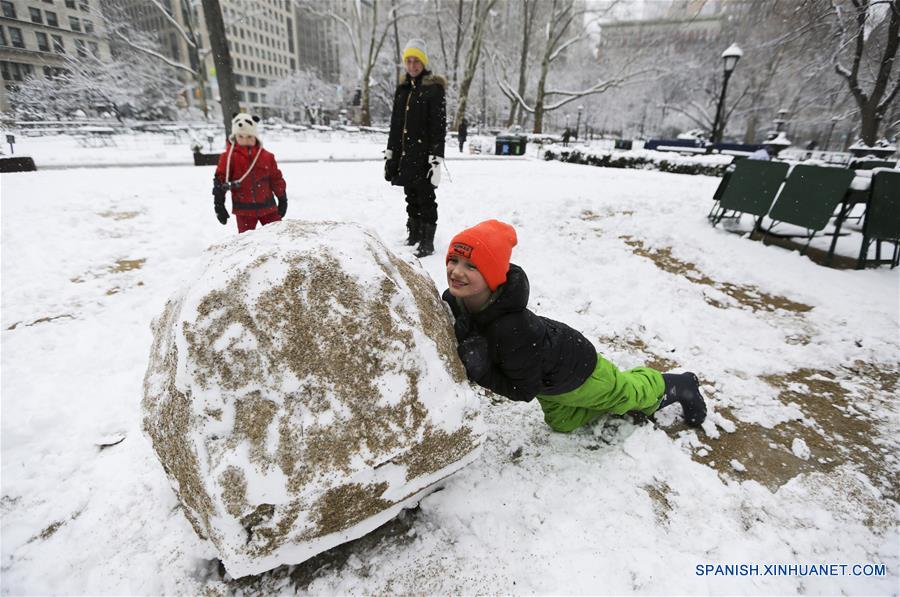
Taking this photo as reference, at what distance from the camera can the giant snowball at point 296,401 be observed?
1.44 m

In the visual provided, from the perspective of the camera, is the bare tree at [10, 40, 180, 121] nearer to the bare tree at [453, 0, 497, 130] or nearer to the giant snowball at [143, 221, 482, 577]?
the giant snowball at [143, 221, 482, 577]

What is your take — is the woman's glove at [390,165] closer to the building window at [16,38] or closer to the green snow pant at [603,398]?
the green snow pant at [603,398]

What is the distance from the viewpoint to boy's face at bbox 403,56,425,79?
14.7 ft

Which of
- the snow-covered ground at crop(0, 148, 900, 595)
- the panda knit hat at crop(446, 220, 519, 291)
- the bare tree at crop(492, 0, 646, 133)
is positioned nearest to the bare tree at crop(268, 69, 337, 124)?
the bare tree at crop(492, 0, 646, 133)

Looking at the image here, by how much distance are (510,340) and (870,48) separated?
2215 centimetres

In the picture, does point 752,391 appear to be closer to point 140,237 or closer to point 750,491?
point 750,491

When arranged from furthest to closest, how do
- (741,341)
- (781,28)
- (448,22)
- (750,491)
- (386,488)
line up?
1. (448,22)
2. (781,28)
3. (741,341)
4. (750,491)
5. (386,488)

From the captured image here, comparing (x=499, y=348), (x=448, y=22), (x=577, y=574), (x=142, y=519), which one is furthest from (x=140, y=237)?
(x=448, y=22)

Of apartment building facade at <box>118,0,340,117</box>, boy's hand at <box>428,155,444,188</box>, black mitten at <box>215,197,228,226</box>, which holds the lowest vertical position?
black mitten at <box>215,197,228,226</box>

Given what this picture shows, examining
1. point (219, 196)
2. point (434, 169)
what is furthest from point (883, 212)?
point (219, 196)

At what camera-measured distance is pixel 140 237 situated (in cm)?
539

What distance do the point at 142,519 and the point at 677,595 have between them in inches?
93.3

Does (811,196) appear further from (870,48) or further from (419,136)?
(870,48)

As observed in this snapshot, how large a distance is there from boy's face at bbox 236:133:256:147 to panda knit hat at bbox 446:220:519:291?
323 cm
